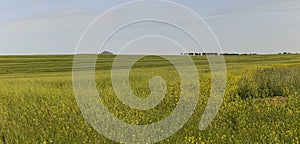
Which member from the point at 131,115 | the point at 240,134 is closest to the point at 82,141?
the point at 131,115

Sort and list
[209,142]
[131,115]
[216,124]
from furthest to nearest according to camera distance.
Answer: [131,115]
[216,124]
[209,142]

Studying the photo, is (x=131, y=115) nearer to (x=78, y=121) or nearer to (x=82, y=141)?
(x=78, y=121)

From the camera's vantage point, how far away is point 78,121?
7.40 metres

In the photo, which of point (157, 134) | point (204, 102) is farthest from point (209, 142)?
point (204, 102)

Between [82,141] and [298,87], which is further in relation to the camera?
[298,87]

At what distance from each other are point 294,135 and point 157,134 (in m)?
2.27

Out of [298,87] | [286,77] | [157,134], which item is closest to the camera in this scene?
[157,134]

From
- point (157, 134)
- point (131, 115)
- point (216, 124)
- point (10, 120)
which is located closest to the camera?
point (157, 134)

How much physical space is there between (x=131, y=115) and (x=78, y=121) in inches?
46.3

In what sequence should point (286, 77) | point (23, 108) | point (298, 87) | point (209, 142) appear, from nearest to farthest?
point (209, 142) < point (23, 108) < point (298, 87) < point (286, 77)

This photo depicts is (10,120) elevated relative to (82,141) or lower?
lower

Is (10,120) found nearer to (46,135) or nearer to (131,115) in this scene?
(46,135)

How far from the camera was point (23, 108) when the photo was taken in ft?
30.9

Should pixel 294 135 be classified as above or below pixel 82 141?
above
